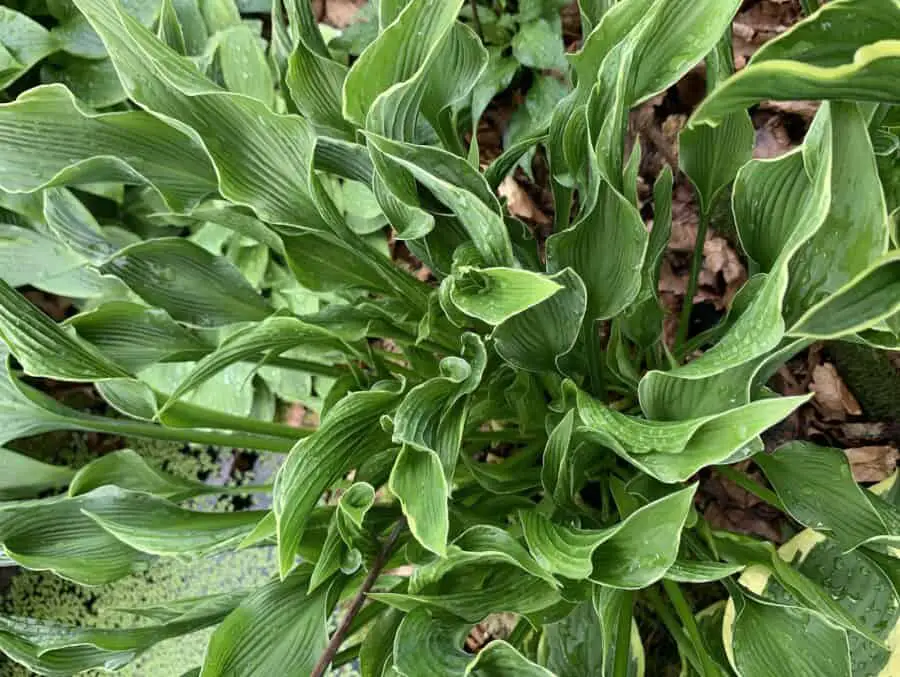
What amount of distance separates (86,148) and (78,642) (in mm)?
404

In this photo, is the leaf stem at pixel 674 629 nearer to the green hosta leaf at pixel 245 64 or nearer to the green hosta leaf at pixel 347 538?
the green hosta leaf at pixel 347 538

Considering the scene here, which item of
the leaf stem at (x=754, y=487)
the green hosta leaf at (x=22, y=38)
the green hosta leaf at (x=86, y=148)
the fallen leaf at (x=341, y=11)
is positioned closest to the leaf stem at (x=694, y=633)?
the leaf stem at (x=754, y=487)

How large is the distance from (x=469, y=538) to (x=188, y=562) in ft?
2.42

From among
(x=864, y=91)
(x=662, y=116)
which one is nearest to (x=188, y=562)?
(x=662, y=116)

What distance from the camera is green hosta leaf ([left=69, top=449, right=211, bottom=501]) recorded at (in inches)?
28.7

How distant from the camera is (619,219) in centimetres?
55

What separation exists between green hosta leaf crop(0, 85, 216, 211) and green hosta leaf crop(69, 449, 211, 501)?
261 mm

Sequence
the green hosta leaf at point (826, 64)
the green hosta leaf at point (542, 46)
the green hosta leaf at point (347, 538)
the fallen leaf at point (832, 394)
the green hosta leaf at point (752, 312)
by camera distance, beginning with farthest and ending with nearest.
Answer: the green hosta leaf at point (542, 46), the fallen leaf at point (832, 394), the green hosta leaf at point (347, 538), the green hosta leaf at point (752, 312), the green hosta leaf at point (826, 64)

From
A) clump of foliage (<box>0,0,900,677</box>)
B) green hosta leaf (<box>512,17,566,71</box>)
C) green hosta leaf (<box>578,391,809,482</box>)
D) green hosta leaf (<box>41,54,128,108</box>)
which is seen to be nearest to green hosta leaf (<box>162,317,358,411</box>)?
clump of foliage (<box>0,0,900,677</box>)

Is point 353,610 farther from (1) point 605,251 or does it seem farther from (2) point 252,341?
(1) point 605,251

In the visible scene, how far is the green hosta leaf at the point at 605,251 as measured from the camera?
1.79 ft

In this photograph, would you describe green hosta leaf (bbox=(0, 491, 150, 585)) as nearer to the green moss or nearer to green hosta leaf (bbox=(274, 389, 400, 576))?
green hosta leaf (bbox=(274, 389, 400, 576))

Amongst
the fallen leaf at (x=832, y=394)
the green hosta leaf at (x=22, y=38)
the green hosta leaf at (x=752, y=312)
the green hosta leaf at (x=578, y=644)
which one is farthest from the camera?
the green hosta leaf at (x=22, y=38)

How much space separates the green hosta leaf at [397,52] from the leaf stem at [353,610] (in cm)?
35
